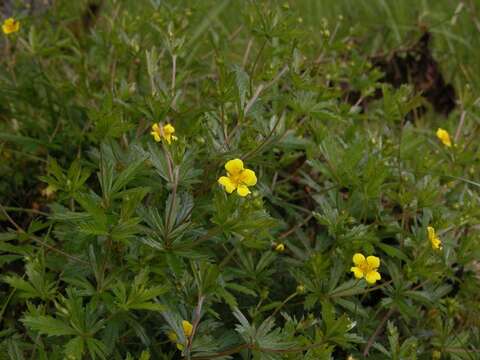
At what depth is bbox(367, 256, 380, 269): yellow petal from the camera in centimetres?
167

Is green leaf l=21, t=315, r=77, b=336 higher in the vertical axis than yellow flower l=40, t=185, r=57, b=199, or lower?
higher

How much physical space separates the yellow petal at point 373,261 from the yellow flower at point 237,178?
0.36m

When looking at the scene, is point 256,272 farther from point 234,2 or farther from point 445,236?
point 234,2

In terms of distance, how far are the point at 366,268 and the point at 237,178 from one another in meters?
0.41

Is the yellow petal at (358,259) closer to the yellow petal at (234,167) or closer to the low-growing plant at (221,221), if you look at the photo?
the low-growing plant at (221,221)

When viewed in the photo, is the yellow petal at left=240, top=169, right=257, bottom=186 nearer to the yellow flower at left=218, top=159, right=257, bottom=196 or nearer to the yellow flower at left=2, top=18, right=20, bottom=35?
the yellow flower at left=218, top=159, right=257, bottom=196

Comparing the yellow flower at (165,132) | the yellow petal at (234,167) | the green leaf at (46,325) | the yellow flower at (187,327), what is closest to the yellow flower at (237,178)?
the yellow petal at (234,167)

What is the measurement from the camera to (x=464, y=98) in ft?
8.14

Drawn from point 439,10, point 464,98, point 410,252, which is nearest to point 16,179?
point 410,252

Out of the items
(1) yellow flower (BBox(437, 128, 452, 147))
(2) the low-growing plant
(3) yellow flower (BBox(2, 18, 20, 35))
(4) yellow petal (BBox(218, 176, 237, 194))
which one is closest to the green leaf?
(2) the low-growing plant

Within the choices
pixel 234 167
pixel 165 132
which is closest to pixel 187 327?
pixel 234 167

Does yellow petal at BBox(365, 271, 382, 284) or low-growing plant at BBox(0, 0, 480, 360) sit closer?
low-growing plant at BBox(0, 0, 480, 360)

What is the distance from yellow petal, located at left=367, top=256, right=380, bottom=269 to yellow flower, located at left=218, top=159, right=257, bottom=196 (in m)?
0.36

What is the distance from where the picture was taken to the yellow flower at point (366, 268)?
1671 mm
